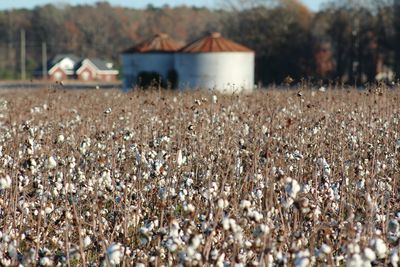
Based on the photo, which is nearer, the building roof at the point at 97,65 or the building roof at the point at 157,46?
the building roof at the point at 157,46

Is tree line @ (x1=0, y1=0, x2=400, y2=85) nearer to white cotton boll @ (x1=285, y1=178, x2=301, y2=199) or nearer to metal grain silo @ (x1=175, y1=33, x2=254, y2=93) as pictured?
metal grain silo @ (x1=175, y1=33, x2=254, y2=93)

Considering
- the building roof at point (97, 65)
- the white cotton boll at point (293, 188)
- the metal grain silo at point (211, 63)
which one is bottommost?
the building roof at point (97, 65)

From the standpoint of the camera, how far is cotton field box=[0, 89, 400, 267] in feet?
13.8

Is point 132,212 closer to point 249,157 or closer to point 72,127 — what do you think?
point 249,157

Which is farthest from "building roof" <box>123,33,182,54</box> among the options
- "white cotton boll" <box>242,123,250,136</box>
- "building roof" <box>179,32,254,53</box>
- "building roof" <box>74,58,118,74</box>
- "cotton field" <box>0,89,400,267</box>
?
"building roof" <box>74,58,118,74</box>

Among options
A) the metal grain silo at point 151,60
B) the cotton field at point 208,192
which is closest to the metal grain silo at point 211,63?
the metal grain silo at point 151,60

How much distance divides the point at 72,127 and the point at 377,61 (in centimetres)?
5012

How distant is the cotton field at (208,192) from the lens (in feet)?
13.8

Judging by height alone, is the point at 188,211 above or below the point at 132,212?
above

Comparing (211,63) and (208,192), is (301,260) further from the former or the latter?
(211,63)

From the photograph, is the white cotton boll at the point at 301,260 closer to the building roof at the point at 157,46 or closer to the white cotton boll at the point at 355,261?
the white cotton boll at the point at 355,261

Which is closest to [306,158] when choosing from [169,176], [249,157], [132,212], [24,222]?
[249,157]

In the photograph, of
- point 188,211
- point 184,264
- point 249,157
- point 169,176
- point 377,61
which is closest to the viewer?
point 184,264

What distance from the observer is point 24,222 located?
5.93 m
